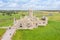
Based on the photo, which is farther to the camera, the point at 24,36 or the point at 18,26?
the point at 18,26

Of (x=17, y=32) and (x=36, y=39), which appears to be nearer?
(x=36, y=39)

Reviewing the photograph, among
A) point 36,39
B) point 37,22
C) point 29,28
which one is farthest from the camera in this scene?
point 37,22

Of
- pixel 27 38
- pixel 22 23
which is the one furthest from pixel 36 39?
pixel 22 23

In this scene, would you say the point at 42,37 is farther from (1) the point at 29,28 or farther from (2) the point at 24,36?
(1) the point at 29,28

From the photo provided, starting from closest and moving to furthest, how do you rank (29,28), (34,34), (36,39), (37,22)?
(36,39) → (34,34) → (29,28) → (37,22)

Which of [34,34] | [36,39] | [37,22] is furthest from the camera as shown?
[37,22]

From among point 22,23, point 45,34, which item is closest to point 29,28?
point 22,23

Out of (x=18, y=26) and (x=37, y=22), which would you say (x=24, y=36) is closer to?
(x=18, y=26)

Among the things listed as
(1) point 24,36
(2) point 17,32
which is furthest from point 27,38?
(2) point 17,32
